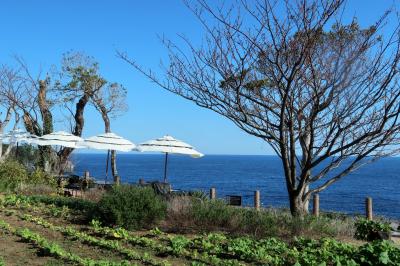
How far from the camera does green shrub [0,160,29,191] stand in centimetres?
1545

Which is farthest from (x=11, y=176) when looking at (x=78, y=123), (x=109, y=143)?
(x=78, y=123)

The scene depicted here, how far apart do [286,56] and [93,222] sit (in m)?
4.47

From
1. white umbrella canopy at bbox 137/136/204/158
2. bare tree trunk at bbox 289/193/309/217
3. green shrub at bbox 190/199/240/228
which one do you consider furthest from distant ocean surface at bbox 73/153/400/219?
green shrub at bbox 190/199/240/228

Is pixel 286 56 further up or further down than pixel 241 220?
further up

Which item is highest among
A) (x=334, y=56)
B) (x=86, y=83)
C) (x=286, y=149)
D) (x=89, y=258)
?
(x=86, y=83)

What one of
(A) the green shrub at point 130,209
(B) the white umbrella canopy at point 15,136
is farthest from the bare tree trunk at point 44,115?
(A) the green shrub at point 130,209

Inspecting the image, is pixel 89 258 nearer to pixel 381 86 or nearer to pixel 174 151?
pixel 381 86

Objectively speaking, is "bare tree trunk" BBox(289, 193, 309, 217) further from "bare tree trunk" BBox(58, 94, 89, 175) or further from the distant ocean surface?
"bare tree trunk" BBox(58, 94, 89, 175)

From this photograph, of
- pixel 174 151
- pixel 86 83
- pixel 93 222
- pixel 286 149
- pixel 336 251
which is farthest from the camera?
pixel 86 83

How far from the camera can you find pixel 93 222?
9078 millimetres

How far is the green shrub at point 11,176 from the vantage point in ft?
50.7

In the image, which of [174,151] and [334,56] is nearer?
[334,56]

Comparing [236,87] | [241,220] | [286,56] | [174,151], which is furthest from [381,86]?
[174,151]

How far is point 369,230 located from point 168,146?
34.2 feet
